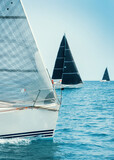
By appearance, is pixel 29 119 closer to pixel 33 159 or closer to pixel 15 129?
pixel 15 129

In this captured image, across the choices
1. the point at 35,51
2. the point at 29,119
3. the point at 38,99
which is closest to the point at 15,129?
the point at 29,119

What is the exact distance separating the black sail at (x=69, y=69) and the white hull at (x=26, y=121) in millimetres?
37092

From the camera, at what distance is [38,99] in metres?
10.8

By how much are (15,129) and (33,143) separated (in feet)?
3.29

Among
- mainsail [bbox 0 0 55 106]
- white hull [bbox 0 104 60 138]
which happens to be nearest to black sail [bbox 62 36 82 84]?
mainsail [bbox 0 0 55 106]

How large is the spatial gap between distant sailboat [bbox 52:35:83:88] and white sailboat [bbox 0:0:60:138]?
35501 millimetres

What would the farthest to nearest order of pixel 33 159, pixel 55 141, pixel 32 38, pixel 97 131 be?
1. pixel 97 131
2. pixel 55 141
3. pixel 32 38
4. pixel 33 159

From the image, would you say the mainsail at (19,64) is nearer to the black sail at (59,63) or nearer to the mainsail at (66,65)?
the mainsail at (66,65)

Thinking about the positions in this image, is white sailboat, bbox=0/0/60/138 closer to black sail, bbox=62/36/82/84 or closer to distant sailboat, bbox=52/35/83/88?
distant sailboat, bbox=52/35/83/88

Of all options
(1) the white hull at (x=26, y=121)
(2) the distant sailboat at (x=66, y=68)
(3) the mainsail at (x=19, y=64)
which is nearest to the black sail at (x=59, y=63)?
(2) the distant sailboat at (x=66, y=68)

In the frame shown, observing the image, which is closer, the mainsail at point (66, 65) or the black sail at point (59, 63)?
the mainsail at point (66, 65)

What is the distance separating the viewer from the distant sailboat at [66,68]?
4738cm

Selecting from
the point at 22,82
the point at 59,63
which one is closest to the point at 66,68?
the point at 59,63

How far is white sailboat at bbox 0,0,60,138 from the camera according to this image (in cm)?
1034
